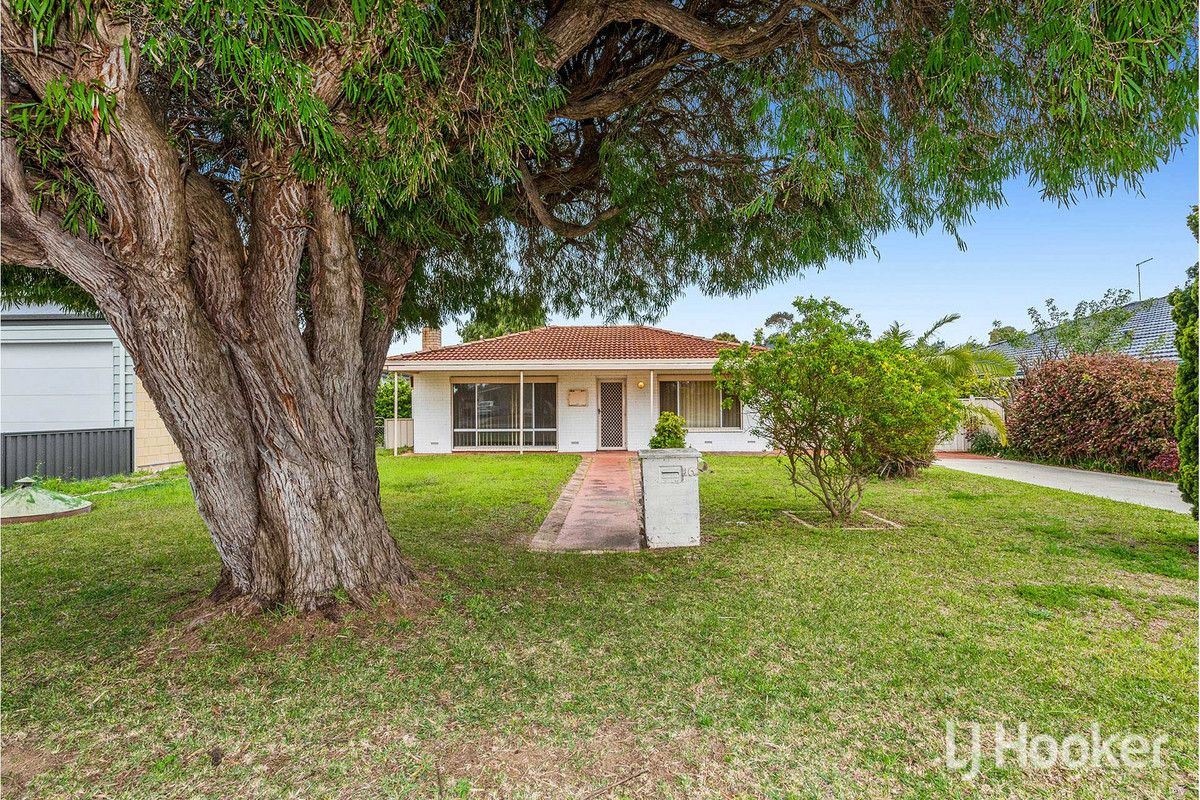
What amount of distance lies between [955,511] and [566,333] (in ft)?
48.7

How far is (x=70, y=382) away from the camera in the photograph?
41.1ft

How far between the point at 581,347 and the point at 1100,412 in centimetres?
1340

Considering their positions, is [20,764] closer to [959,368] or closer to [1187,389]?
[1187,389]

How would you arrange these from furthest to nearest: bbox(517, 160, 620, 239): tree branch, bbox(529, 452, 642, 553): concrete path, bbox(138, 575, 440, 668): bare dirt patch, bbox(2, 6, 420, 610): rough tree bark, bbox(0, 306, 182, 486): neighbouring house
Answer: bbox(0, 306, 182, 486): neighbouring house < bbox(529, 452, 642, 553): concrete path < bbox(517, 160, 620, 239): tree branch < bbox(138, 575, 440, 668): bare dirt patch < bbox(2, 6, 420, 610): rough tree bark

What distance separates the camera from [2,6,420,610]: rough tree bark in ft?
9.57

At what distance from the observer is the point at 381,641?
363cm

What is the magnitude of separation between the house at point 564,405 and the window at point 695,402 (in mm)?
32

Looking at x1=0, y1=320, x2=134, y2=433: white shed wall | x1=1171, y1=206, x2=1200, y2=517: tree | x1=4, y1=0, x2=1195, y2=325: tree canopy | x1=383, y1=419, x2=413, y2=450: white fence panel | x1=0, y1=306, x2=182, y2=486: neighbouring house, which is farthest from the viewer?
x1=383, y1=419, x2=413, y2=450: white fence panel

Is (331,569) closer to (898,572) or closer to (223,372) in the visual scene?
(223,372)

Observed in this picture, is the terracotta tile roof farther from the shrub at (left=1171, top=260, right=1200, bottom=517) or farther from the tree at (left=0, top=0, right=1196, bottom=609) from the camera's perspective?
the tree at (left=0, top=0, right=1196, bottom=609)

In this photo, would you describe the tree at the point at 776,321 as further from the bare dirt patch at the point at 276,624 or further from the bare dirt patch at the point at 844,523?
the bare dirt patch at the point at 276,624

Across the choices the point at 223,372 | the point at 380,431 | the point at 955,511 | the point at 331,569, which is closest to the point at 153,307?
the point at 223,372

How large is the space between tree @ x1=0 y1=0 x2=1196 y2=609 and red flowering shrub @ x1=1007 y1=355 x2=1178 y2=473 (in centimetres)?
992

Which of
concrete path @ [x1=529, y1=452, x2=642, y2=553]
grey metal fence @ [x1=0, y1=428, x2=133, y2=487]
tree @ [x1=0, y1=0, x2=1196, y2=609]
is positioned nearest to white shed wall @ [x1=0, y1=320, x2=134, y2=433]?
grey metal fence @ [x1=0, y1=428, x2=133, y2=487]
